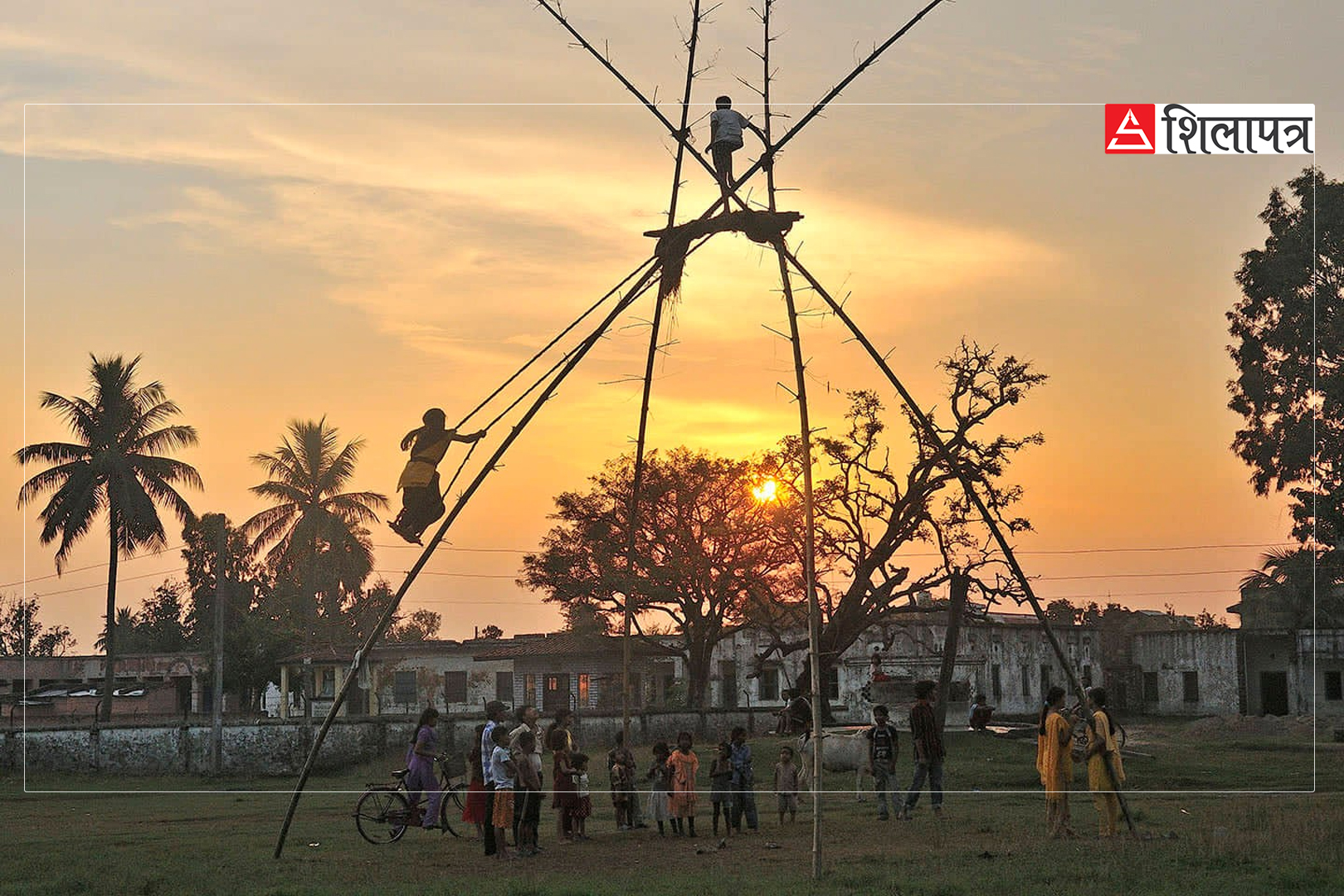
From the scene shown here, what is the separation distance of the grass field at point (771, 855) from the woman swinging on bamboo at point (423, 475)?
11.6 feet

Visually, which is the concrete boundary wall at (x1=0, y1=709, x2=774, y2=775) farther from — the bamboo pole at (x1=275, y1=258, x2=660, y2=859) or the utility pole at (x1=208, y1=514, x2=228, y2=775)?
the bamboo pole at (x1=275, y1=258, x2=660, y2=859)

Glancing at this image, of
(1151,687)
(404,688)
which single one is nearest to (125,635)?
(404,688)

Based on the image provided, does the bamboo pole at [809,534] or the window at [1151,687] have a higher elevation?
the bamboo pole at [809,534]

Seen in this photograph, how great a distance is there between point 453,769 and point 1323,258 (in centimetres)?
2353

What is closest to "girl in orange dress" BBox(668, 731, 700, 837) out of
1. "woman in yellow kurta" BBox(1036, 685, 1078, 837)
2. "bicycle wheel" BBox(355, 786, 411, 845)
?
"bicycle wheel" BBox(355, 786, 411, 845)

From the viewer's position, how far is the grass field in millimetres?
12617

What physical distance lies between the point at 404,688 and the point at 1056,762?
161 feet

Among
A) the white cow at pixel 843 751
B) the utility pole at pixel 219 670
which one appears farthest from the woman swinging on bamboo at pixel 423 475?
the utility pole at pixel 219 670

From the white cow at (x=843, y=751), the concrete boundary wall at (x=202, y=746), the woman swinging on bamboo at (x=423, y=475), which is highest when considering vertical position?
the woman swinging on bamboo at (x=423, y=475)

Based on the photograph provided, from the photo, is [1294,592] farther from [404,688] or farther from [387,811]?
[387,811]

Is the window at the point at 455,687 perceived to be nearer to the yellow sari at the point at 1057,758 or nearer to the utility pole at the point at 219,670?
the utility pole at the point at 219,670

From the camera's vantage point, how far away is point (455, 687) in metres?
61.2

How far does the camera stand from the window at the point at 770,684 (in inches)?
2425

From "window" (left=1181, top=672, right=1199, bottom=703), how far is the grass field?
3852 centimetres
